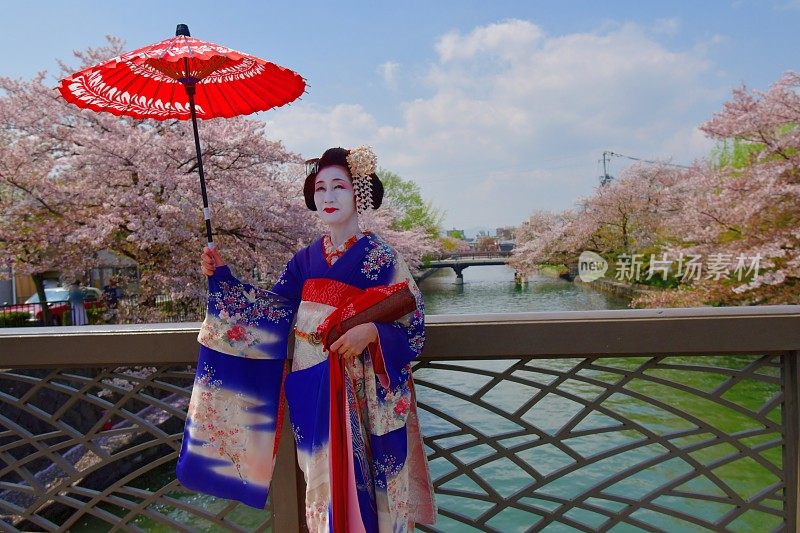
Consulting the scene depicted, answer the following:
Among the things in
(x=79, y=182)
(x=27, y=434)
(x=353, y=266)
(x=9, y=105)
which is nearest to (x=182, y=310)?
(x=79, y=182)

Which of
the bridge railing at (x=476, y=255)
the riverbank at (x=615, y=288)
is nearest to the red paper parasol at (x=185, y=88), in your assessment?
the riverbank at (x=615, y=288)

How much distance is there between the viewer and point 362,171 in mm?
1552

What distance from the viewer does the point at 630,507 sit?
1591 mm

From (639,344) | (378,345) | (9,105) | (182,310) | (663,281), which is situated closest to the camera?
(378,345)

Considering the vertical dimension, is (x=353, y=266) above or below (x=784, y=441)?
above

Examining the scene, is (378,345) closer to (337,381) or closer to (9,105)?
(337,381)

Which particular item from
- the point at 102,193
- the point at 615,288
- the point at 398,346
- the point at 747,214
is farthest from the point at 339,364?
the point at 615,288

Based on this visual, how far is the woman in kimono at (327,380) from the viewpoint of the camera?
4.63ft

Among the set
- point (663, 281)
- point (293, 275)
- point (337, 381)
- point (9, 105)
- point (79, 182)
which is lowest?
point (663, 281)

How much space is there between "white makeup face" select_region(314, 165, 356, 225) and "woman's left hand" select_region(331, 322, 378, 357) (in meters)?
0.33

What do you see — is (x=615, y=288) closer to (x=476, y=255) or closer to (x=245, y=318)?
(x=245, y=318)

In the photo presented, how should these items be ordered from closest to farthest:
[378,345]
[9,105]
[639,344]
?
[378,345]
[639,344]
[9,105]

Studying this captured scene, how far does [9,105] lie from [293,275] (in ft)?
27.0

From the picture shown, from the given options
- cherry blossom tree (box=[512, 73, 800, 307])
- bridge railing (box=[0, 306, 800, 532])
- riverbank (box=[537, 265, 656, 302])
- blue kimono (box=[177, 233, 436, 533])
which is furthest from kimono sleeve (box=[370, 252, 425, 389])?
riverbank (box=[537, 265, 656, 302])
